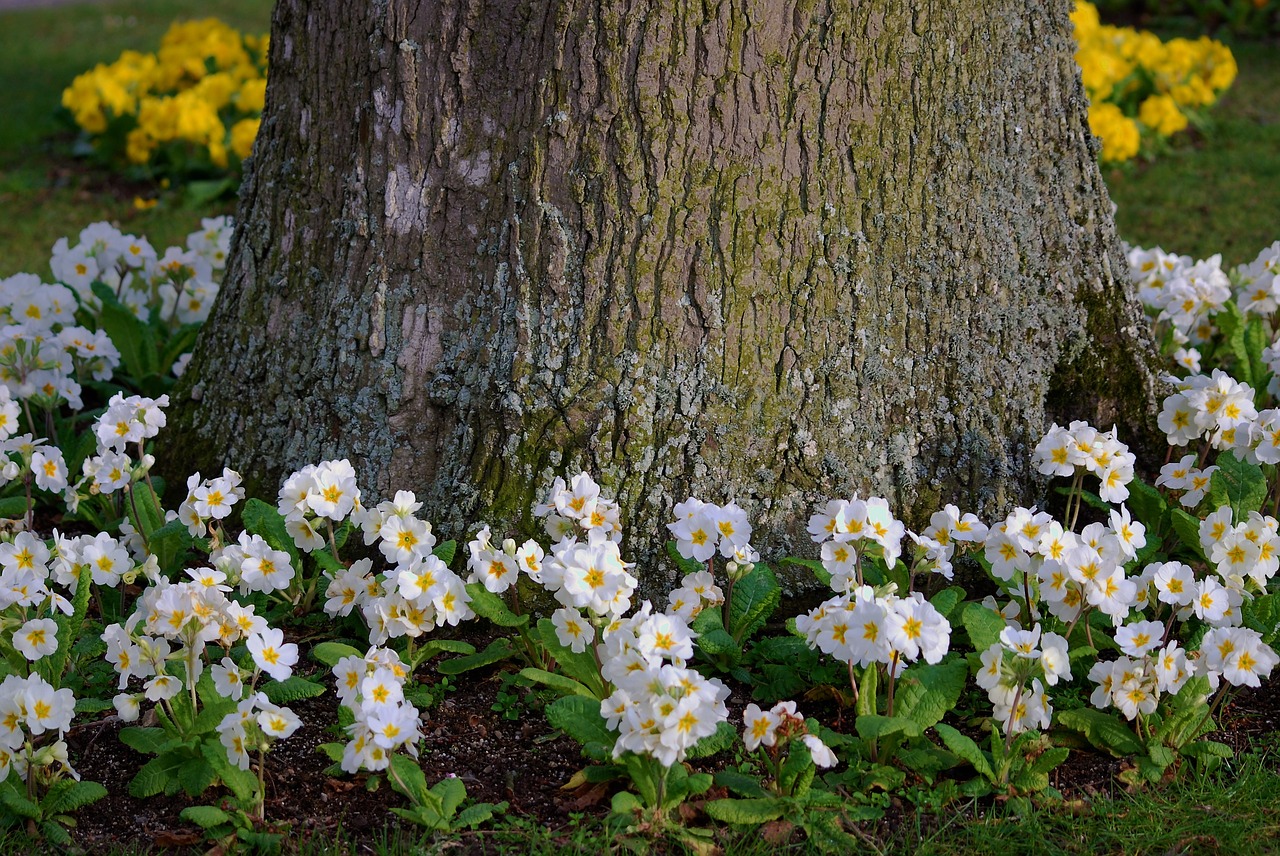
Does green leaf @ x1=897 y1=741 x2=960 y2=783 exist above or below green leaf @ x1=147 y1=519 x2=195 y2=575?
below

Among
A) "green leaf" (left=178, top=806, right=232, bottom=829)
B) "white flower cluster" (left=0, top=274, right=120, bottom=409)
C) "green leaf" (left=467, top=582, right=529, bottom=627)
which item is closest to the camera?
"green leaf" (left=178, top=806, right=232, bottom=829)

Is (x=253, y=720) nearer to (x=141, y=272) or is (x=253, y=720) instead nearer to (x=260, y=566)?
(x=260, y=566)

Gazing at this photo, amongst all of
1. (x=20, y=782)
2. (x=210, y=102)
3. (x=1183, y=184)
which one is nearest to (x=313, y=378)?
(x=20, y=782)

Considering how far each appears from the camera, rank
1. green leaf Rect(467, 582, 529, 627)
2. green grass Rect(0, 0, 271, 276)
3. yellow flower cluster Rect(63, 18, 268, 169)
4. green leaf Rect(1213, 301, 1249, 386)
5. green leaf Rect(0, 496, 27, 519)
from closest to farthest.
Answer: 1. green leaf Rect(467, 582, 529, 627)
2. green leaf Rect(0, 496, 27, 519)
3. green leaf Rect(1213, 301, 1249, 386)
4. green grass Rect(0, 0, 271, 276)
5. yellow flower cluster Rect(63, 18, 268, 169)

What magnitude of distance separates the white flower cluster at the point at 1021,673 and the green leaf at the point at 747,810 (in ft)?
1.64

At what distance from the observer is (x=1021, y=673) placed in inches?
95.8

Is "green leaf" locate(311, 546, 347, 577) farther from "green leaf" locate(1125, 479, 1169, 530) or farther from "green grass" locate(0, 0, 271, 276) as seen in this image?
"green grass" locate(0, 0, 271, 276)

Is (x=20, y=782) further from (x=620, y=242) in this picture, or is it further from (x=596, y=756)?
(x=620, y=242)

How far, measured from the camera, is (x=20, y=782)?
2549 millimetres

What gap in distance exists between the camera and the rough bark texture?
115 inches

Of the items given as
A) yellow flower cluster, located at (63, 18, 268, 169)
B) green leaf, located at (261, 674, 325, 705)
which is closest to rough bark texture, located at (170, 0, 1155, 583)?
green leaf, located at (261, 674, 325, 705)

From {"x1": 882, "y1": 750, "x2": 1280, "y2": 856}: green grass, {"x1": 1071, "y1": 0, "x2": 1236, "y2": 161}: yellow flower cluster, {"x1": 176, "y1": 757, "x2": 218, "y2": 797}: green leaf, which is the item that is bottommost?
{"x1": 176, "y1": 757, "x2": 218, "y2": 797}: green leaf

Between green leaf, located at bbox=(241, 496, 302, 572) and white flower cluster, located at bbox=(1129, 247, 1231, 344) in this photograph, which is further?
white flower cluster, located at bbox=(1129, 247, 1231, 344)

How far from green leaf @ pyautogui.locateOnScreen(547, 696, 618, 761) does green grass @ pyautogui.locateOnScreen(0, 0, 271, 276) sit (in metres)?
4.65
